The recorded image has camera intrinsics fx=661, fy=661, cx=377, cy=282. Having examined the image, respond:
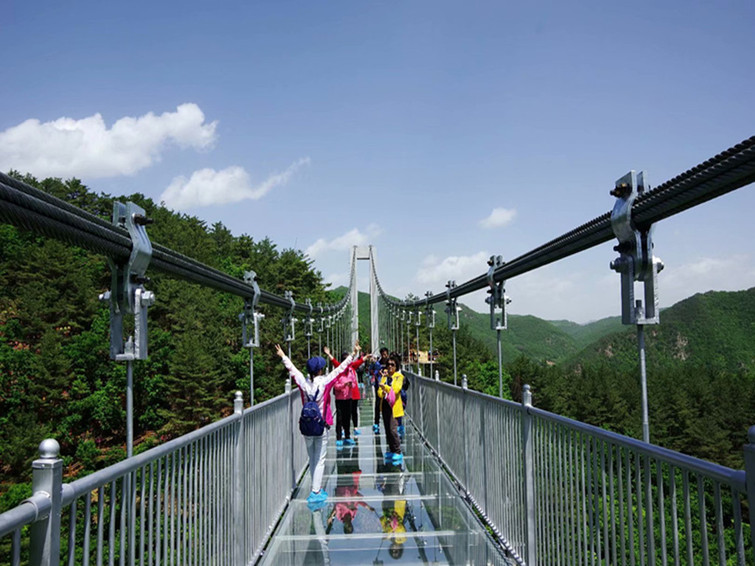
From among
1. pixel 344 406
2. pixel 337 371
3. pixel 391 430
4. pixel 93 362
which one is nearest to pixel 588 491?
pixel 337 371

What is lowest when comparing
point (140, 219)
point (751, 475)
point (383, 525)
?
point (383, 525)

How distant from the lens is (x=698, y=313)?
67438 millimetres

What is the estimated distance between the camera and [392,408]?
21.8ft

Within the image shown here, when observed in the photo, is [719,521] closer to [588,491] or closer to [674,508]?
[674,508]

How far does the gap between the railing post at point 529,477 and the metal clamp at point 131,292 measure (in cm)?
169

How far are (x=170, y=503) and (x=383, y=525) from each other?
226 centimetres

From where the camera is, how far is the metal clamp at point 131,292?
2.06m

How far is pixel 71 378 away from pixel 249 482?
33.2 meters

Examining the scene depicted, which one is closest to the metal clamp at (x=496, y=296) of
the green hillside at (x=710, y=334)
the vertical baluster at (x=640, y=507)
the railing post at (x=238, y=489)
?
the railing post at (x=238, y=489)

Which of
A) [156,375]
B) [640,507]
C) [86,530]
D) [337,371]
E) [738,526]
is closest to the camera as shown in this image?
[738,526]

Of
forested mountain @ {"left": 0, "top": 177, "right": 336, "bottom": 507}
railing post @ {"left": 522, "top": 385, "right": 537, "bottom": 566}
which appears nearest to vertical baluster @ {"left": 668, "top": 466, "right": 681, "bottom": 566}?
railing post @ {"left": 522, "top": 385, "right": 537, "bottom": 566}

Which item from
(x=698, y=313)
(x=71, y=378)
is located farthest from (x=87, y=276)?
(x=698, y=313)

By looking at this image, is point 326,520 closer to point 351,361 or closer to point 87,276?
point 351,361

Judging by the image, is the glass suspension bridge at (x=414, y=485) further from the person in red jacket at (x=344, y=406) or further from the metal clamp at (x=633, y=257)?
the person in red jacket at (x=344, y=406)
